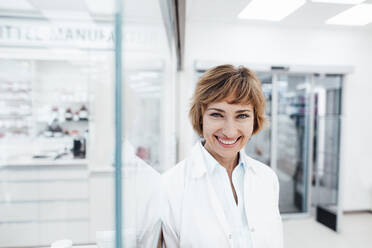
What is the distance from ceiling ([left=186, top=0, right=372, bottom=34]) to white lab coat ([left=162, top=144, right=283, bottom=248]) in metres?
2.38

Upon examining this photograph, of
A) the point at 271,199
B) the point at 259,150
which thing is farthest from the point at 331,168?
the point at 271,199

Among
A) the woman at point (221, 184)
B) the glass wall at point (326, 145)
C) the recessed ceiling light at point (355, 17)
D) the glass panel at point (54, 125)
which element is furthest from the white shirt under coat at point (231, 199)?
the glass wall at point (326, 145)

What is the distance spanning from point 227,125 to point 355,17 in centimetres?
320

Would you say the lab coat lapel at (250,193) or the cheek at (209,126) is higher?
the cheek at (209,126)

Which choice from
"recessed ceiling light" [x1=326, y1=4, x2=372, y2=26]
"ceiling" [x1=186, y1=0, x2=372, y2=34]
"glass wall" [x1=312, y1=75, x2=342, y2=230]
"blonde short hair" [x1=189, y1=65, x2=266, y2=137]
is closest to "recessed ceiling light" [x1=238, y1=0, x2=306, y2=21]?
"ceiling" [x1=186, y1=0, x2=372, y2=34]

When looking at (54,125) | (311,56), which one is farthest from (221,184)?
(311,56)

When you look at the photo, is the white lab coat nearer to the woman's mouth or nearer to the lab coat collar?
the lab coat collar

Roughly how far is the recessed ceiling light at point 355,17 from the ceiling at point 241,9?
89 millimetres

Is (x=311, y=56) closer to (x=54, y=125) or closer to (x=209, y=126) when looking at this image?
(x=209, y=126)

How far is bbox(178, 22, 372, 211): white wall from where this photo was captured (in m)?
3.48

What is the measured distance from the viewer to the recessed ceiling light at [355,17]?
2.62 m

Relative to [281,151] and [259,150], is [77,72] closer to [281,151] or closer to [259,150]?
[259,150]

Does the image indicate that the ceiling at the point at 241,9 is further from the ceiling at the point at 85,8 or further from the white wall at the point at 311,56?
the ceiling at the point at 85,8

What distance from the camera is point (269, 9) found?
290cm
